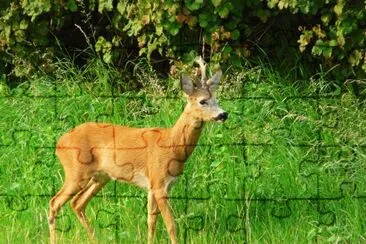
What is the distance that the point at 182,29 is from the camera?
407 inches

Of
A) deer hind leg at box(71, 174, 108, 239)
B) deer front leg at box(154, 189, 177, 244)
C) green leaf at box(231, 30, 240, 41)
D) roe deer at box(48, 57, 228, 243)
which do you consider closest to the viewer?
deer front leg at box(154, 189, 177, 244)

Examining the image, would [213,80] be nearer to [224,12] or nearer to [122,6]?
[224,12]

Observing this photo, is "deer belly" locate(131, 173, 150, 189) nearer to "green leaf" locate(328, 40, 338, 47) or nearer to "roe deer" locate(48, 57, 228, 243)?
"roe deer" locate(48, 57, 228, 243)

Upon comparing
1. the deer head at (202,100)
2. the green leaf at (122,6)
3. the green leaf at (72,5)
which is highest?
the green leaf at (72,5)

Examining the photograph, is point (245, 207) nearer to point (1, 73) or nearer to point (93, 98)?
point (93, 98)

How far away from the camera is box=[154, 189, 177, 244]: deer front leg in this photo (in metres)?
7.95

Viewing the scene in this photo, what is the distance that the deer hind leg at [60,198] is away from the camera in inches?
328

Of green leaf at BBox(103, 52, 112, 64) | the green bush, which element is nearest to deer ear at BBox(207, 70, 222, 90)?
the green bush

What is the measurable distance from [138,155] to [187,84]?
69cm

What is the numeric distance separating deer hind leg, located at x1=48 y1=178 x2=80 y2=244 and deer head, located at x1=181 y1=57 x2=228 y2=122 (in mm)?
1065

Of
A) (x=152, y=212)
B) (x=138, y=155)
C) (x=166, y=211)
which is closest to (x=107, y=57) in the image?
(x=138, y=155)

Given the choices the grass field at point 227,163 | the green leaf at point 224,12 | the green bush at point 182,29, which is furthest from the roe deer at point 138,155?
the green bush at point 182,29

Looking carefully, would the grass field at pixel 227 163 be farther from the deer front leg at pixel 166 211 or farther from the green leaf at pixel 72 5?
the green leaf at pixel 72 5

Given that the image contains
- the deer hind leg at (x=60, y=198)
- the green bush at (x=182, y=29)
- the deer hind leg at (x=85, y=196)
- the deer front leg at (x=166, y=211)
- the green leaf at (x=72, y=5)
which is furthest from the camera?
the green leaf at (x=72, y=5)
